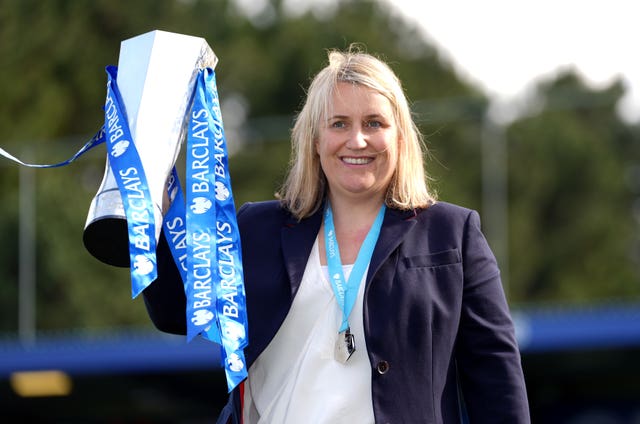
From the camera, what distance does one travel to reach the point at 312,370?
3006 millimetres

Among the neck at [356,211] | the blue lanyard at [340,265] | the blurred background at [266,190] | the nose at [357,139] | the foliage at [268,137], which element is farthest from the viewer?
the foliage at [268,137]

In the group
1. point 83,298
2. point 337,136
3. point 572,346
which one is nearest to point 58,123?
point 83,298

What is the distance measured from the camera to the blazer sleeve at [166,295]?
3.08 meters

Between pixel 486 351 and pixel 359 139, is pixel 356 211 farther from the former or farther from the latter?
pixel 486 351

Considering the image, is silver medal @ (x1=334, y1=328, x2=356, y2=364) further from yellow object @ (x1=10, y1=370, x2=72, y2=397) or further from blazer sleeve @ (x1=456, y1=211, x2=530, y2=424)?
yellow object @ (x1=10, y1=370, x2=72, y2=397)

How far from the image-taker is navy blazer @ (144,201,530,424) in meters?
2.95

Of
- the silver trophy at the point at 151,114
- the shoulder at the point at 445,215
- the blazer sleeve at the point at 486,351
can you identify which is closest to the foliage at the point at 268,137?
the silver trophy at the point at 151,114

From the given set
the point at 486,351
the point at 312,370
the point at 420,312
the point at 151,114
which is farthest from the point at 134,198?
the point at 486,351

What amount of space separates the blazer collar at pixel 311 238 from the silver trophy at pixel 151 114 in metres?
0.35

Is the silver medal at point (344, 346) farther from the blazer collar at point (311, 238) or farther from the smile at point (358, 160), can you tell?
the smile at point (358, 160)

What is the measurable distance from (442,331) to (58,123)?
26.4 m

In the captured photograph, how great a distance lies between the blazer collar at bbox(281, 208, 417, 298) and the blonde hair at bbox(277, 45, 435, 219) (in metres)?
0.02

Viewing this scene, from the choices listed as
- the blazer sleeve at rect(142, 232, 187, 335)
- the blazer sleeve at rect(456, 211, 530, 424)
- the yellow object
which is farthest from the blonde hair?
the yellow object

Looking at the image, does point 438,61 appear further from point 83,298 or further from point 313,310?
point 313,310
